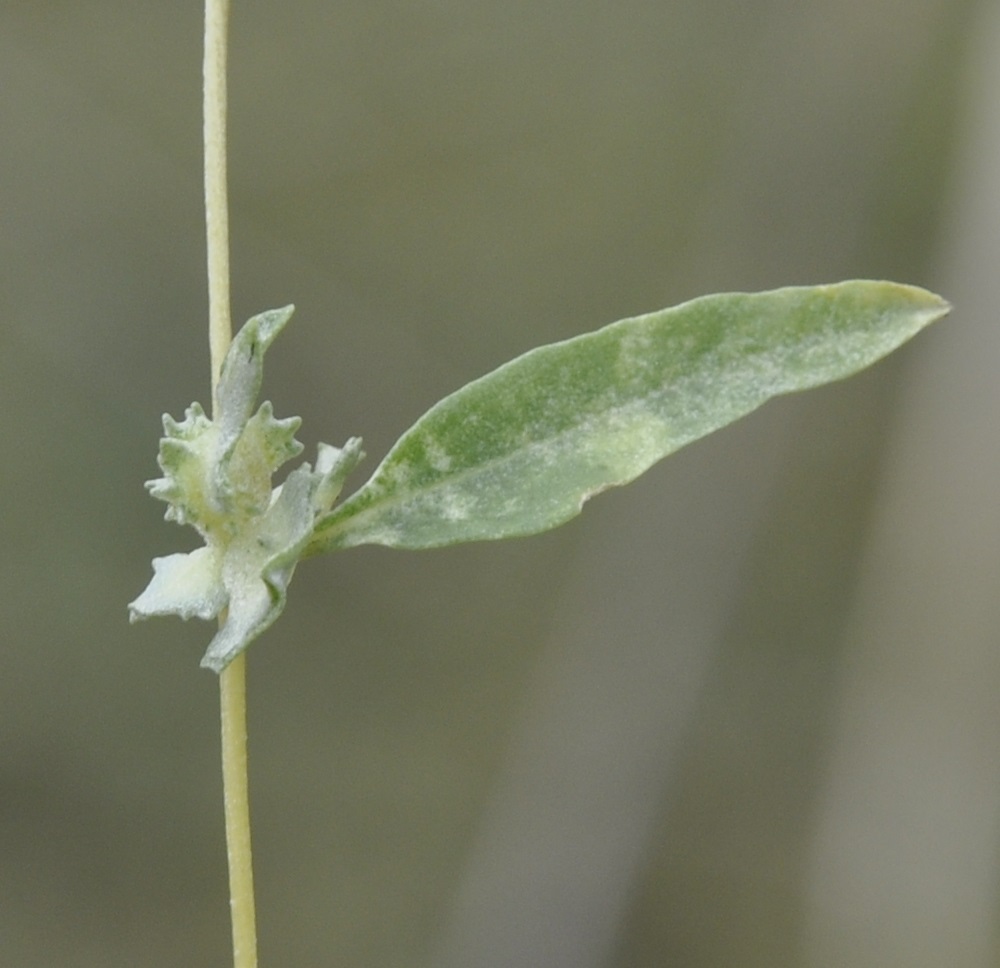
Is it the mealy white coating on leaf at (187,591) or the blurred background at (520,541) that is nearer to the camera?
the mealy white coating on leaf at (187,591)

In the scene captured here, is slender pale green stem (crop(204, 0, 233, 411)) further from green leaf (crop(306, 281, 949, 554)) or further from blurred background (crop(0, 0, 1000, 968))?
blurred background (crop(0, 0, 1000, 968))

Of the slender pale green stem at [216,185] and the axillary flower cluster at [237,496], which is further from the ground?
the slender pale green stem at [216,185]

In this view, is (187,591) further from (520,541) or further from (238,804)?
(520,541)

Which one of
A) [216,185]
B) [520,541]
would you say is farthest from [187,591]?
[520,541]

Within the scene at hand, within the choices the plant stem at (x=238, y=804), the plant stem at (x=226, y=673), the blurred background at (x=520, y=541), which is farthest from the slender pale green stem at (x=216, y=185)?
the blurred background at (x=520, y=541)

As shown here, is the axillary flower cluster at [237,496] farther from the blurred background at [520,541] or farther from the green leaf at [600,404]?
the blurred background at [520,541]
